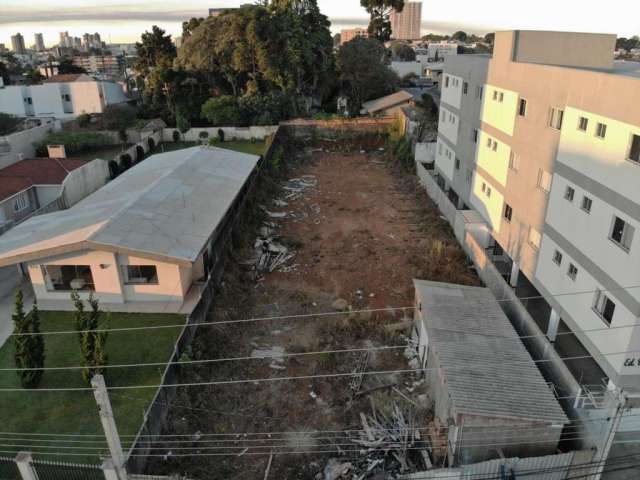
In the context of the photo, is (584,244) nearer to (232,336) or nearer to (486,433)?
(486,433)

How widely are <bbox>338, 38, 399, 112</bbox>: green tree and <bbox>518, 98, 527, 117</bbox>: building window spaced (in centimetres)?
4250

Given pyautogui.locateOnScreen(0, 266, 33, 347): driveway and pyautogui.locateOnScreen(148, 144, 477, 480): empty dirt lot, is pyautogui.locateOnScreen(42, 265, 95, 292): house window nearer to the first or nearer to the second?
pyautogui.locateOnScreen(0, 266, 33, 347): driveway

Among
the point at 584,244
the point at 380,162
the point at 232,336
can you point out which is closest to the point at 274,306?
the point at 232,336

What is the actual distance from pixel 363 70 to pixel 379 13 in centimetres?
1705

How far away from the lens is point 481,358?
47.1 ft

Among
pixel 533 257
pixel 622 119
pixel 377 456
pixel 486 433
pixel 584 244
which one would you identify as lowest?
pixel 377 456

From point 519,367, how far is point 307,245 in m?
14.7

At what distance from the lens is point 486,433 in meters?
12.1

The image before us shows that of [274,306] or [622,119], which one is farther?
[274,306]

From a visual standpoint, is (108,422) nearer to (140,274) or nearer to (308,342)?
(308,342)

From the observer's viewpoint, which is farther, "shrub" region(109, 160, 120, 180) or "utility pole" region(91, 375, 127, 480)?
"shrub" region(109, 160, 120, 180)

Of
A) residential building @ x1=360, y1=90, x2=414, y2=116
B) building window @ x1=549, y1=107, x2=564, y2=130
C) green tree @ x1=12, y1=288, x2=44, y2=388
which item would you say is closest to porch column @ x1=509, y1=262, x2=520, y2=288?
building window @ x1=549, y1=107, x2=564, y2=130

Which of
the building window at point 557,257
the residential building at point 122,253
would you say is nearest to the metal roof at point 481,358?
the building window at point 557,257

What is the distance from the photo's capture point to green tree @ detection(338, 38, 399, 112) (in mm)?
60500
